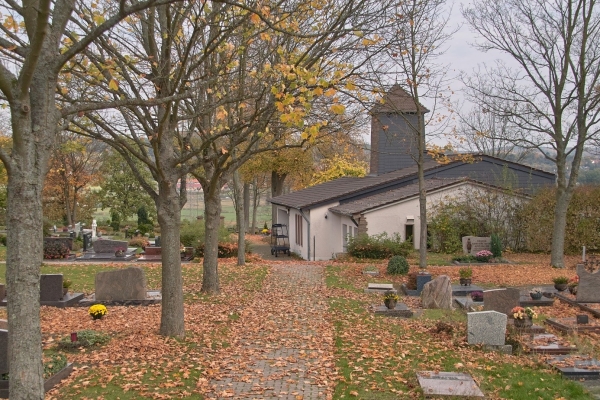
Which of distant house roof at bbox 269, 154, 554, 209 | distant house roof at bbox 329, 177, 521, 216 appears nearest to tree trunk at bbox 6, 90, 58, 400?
distant house roof at bbox 329, 177, 521, 216

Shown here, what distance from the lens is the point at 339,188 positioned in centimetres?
3725

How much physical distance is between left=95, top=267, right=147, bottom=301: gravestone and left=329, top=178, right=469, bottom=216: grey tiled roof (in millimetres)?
15333

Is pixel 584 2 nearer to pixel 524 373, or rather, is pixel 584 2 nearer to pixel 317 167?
pixel 524 373

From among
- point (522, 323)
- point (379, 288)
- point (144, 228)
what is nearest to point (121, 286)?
point (379, 288)

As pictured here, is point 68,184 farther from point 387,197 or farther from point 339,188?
point 387,197

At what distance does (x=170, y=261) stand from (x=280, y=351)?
272 cm

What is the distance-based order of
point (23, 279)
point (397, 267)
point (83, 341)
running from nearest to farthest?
1. point (23, 279)
2. point (83, 341)
3. point (397, 267)

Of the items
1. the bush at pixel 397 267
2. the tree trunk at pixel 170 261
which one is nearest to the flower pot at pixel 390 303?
the tree trunk at pixel 170 261

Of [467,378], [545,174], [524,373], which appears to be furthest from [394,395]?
[545,174]

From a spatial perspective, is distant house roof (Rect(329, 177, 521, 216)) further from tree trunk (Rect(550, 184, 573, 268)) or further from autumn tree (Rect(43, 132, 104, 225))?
autumn tree (Rect(43, 132, 104, 225))

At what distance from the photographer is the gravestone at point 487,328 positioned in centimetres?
1163

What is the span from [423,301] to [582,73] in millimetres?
13274

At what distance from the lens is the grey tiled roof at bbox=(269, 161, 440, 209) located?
34125mm

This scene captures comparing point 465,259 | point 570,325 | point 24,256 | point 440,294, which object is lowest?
point 570,325
